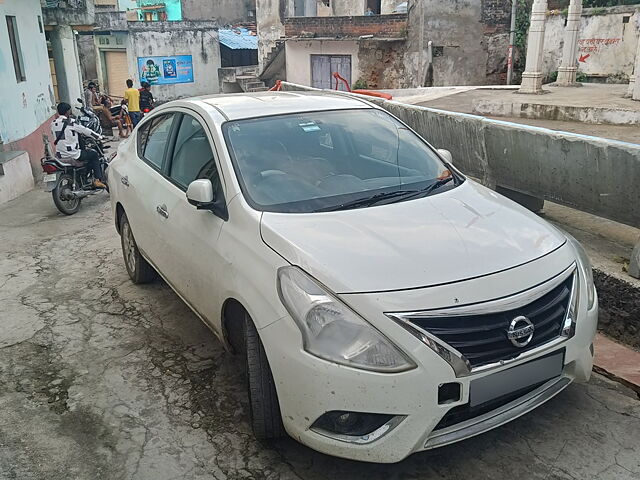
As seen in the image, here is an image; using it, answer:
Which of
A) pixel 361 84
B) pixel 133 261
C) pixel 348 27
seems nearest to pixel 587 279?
pixel 133 261

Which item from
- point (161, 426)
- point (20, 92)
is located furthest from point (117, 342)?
point (20, 92)

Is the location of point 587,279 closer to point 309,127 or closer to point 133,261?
point 309,127

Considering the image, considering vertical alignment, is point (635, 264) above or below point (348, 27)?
below

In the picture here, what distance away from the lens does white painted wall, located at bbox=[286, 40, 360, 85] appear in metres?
22.7

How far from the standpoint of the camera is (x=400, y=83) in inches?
862

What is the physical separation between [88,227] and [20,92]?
5.64 meters

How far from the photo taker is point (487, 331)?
2584mm

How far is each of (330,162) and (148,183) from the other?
1.60 m

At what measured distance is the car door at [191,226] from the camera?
348 cm

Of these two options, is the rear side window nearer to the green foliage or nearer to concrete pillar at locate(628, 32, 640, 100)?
concrete pillar at locate(628, 32, 640, 100)

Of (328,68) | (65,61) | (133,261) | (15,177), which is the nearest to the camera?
(133,261)

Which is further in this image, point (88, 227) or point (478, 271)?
point (88, 227)

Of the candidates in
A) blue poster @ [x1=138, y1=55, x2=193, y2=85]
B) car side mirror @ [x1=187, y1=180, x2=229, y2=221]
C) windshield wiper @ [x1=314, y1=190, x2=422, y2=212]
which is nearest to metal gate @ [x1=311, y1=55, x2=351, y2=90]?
blue poster @ [x1=138, y1=55, x2=193, y2=85]

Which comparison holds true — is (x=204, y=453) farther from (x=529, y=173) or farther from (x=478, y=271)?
(x=529, y=173)
